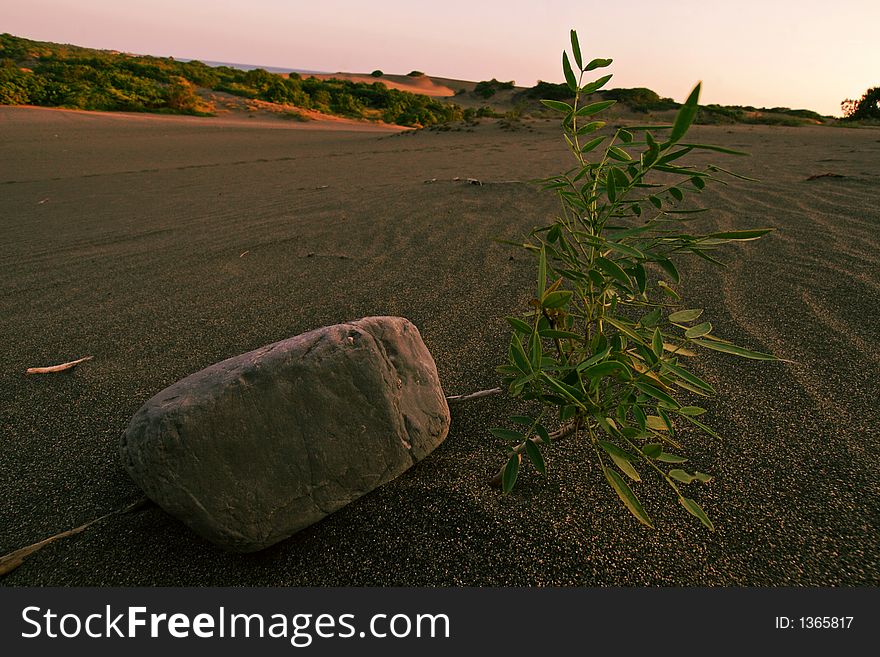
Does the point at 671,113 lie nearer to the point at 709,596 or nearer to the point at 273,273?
the point at 273,273

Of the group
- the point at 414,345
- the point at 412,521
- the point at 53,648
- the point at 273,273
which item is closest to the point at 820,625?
the point at 412,521

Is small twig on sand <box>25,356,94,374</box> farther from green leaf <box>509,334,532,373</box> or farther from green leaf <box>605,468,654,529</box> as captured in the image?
green leaf <box>605,468,654,529</box>

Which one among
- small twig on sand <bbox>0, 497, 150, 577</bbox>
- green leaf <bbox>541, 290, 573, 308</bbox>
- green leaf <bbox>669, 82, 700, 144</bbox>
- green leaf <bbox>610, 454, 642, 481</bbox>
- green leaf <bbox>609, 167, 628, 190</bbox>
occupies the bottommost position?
small twig on sand <bbox>0, 497, 150, 577</bbox>

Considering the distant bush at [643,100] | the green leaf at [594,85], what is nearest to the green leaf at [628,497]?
the green leaf at [594,85]

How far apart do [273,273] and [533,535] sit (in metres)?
2.14

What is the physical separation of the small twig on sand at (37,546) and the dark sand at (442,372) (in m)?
0.02

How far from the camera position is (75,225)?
392 cm

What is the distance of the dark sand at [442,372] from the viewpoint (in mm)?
931

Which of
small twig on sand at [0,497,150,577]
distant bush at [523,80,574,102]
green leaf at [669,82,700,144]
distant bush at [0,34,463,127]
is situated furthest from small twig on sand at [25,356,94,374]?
distant bush at [523,80,574,102]

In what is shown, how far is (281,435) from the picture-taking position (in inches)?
39.0

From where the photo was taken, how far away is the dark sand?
931 millimetres

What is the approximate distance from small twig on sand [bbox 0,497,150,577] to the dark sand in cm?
2

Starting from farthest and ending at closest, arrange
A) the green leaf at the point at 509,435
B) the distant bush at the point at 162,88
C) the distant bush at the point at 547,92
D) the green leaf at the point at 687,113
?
the distant bush at the point at 547,92 → the distant bush at the point at 162,88 → the green leaf at the point at 509,435 → the green leaf at the point at 687,113

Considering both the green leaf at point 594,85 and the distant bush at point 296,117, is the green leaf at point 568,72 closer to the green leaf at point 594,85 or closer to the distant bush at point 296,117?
the green leaf at point 594,85
